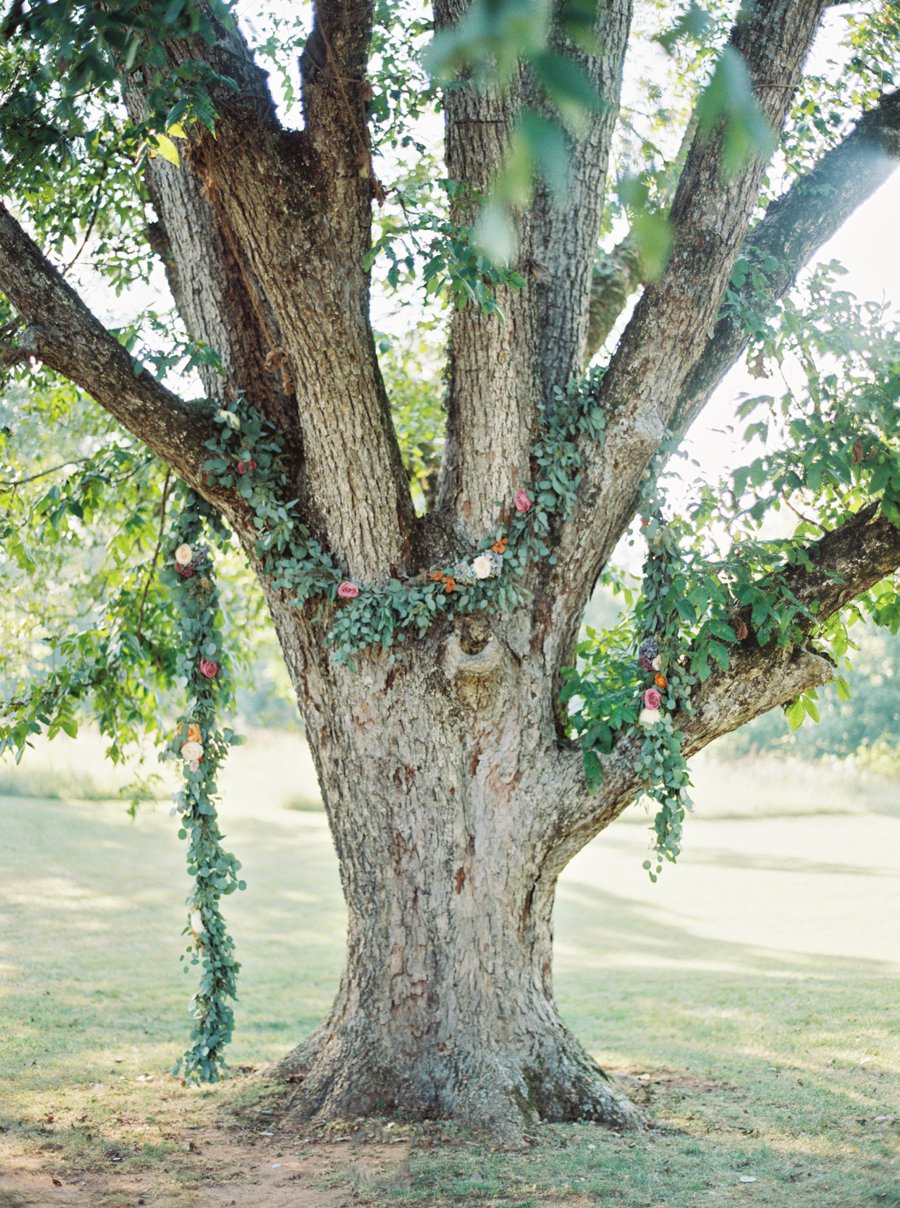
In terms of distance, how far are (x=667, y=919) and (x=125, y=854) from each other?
581 centimetres

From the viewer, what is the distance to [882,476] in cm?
421

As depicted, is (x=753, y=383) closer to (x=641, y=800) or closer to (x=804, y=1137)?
(x=641, y=800)

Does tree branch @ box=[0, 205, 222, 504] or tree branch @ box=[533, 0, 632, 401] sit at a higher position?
tree branch @ box=[533, 0, 632, 401]

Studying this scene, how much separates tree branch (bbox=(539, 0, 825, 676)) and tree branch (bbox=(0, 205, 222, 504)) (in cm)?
157

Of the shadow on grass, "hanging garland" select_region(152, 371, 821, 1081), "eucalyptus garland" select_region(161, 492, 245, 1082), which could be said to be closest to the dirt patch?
the shadow on grass

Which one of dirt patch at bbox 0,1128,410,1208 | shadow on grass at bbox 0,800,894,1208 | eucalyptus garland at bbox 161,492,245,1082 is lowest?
dirt patch at bbox 0,1128,410,1208

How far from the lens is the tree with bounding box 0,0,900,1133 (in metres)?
4.10

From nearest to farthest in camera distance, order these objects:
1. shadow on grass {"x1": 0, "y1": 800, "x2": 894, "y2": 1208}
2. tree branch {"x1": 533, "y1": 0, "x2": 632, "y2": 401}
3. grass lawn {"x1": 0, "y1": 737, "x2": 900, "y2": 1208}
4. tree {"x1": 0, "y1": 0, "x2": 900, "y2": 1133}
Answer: grass lawn {"x1": 0, "y1": 737, "x2": 900, "y2": 1208} → shadow on grass {"x1": 0, "y1": 800, "x2": 894, "y2": 1208} → tree {"x1": 0, "y1": 0, "x2": 900, "y2": 1133} → tree branch {"x1": 533, "y1": 0, "x2": 632, "y2": 401}

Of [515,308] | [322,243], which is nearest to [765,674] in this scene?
[515,308]

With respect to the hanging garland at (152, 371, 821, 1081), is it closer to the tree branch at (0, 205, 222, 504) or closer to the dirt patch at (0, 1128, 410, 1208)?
the tree branch at (0, 205, 222, 504)

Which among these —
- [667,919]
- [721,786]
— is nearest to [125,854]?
[667,919]

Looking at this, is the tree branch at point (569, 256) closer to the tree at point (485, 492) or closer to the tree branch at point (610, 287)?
the tree at point (485, 492)

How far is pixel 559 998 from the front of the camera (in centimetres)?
798

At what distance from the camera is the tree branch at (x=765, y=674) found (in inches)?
173
